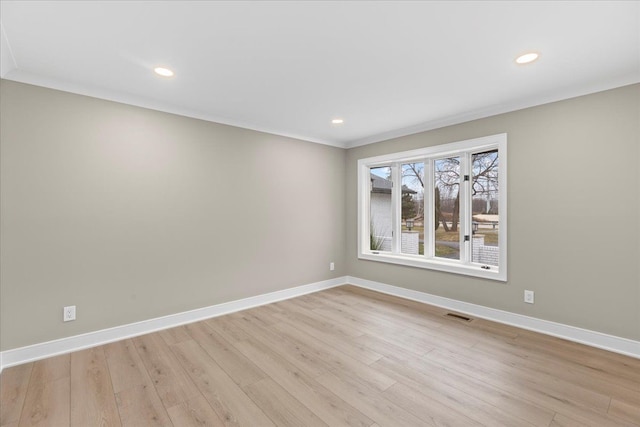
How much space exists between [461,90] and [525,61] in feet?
1.96

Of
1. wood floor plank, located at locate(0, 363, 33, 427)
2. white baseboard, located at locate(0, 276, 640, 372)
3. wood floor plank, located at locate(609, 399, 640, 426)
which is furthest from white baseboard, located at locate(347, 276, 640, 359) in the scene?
wood floor plank, located at locate(0, 363, 33, 427)

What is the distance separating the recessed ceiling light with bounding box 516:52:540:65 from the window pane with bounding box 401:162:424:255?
2.03 meters

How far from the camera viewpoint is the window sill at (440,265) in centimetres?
338

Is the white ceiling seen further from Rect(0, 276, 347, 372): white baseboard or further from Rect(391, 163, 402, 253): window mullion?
Rect(0, 276, 347, 372): white baseboard

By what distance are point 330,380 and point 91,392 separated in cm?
170

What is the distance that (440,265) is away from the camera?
3865 millimetres

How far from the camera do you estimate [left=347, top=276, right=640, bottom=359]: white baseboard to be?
8.55ft

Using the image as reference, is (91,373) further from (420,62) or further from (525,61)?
(525,61)

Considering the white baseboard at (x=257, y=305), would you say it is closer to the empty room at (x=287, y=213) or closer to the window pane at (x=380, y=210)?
the empty room at (x=287, y=213)

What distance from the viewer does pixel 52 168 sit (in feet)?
8.61

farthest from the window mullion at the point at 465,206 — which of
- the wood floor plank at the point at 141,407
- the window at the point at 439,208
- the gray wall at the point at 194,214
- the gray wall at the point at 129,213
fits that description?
the wood floor plank at the point at 141,407

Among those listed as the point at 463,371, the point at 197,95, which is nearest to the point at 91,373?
the point at 197,95

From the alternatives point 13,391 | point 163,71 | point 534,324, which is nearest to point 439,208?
point 534,324

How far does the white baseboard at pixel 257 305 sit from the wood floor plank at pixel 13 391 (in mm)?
128
